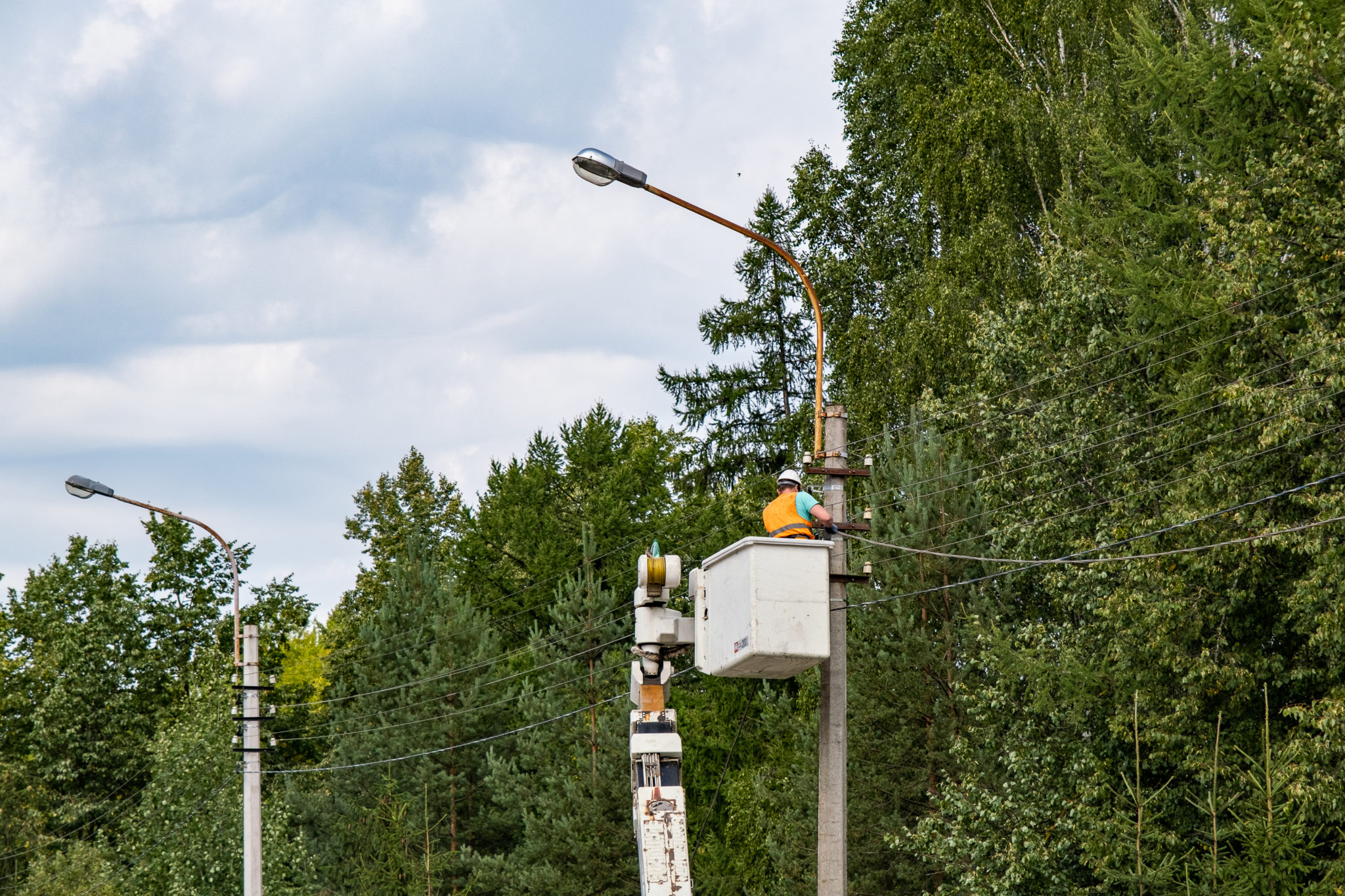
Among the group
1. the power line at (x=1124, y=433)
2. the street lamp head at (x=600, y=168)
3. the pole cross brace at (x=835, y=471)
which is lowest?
the pole cross brace at (x=835, y=471)

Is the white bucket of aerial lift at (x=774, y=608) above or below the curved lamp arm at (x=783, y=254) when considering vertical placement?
below

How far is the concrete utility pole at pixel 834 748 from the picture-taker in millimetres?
11141

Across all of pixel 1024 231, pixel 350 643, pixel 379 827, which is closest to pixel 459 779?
pixel 379 827

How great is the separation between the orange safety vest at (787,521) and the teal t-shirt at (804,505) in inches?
0.6

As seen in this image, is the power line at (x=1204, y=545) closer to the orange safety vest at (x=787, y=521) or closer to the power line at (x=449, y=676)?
the orange safety vest at (x=787, y=521)

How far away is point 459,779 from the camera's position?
38.7 m

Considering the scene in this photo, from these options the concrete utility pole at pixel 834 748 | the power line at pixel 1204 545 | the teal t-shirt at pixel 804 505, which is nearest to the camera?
the teal t-shirt at pixel 804 505

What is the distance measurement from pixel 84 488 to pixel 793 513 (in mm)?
15736

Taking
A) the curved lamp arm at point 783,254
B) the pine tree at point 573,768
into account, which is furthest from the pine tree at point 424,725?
the curved lamp arm at point 783,254

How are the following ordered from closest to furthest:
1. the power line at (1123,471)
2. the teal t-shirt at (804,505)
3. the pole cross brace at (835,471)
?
the teal t-shirt at (804,505), the pole cross brace at (835,471), the power line at (1123,471)

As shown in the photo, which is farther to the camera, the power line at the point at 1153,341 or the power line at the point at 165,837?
the power line at the point at 165,837

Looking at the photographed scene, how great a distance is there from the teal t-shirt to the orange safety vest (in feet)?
0.05

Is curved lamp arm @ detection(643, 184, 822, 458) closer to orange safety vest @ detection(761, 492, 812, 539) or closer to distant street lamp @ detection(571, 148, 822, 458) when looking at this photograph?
distant street lamp @ detection(571, 148, 822, 458)

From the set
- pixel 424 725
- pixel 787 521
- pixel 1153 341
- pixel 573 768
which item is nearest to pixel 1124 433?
pixel 1153 341
